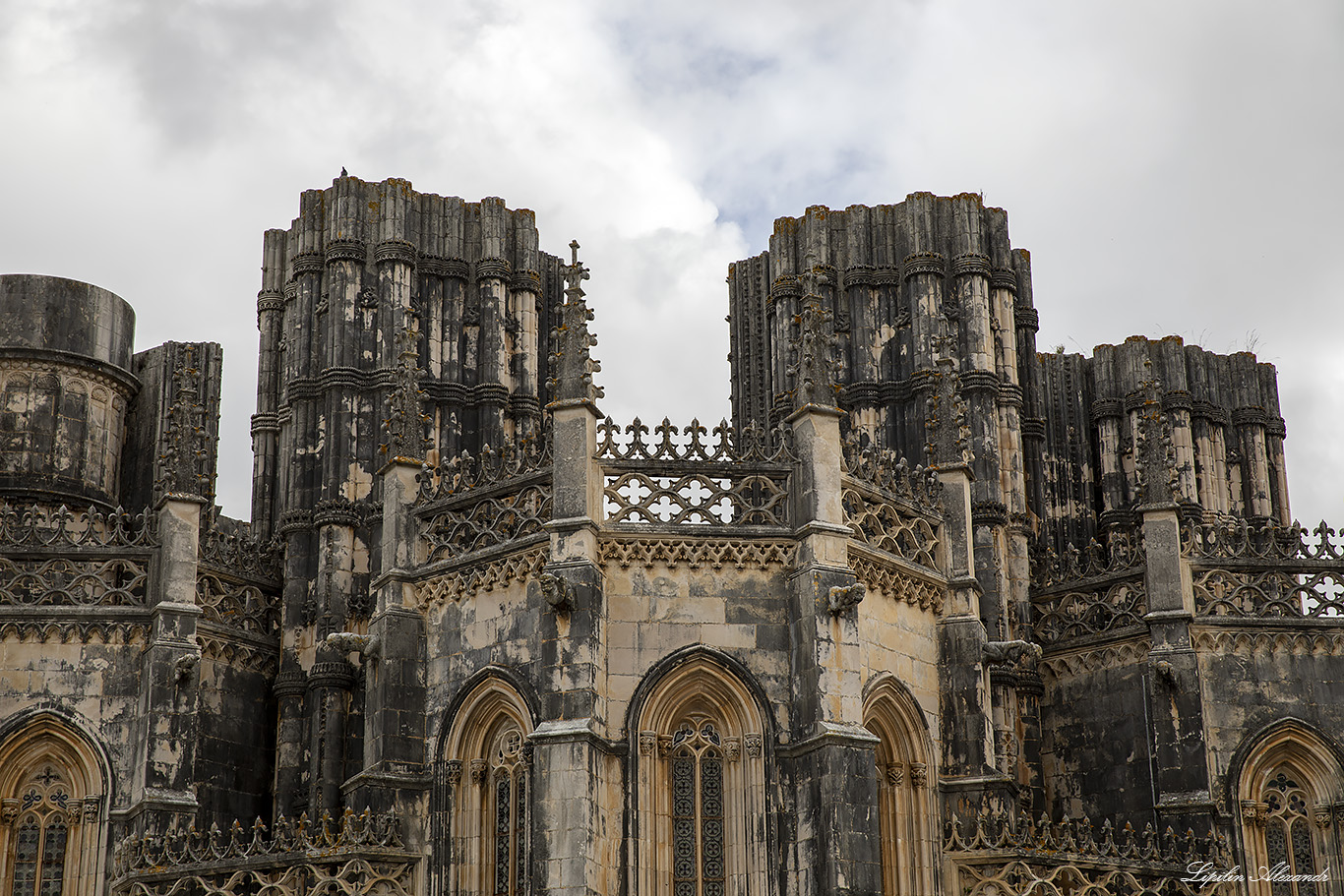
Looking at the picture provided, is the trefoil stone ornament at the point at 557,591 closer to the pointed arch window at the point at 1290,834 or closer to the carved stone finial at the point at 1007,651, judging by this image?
the carved stone finial at the point at 1007,651

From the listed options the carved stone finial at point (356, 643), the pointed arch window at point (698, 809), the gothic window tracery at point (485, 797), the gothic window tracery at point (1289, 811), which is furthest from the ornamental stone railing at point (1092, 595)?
the carved stone finial at point (356, 643)

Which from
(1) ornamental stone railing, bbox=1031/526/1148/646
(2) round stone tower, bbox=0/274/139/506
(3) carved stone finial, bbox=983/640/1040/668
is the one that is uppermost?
(2) round stone tower, bbox=0/274/139/506

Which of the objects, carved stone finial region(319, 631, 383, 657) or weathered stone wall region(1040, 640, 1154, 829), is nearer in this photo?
carved stone finial region(319, 631, 383, 657)

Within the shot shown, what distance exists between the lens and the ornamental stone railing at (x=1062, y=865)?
28156 mm

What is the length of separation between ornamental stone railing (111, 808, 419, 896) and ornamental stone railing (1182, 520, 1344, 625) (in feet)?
50.1

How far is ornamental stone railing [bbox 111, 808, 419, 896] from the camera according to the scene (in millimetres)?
27125

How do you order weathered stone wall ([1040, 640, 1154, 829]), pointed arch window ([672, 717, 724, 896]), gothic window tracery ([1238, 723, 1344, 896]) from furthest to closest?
weathered stone wall ([1040, 640, 1154, 829]) < gothic window tracery ([1238, 723, 1344, 896]) < pointed arch window ([672, 717, 724, 896])

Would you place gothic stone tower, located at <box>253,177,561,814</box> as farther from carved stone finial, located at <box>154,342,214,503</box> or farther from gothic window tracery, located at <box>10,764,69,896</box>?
gothic window tracery, located at <box>10,764,69,896</box>

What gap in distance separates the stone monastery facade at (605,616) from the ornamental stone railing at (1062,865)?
0.23 feet

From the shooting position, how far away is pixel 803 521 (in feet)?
90.4

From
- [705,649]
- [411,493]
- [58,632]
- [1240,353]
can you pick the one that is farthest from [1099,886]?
[1240,353]

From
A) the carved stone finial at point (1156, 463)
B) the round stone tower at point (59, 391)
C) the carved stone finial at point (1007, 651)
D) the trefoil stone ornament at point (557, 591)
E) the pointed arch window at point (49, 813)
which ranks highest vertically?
the round stone tower at point (59, 391)

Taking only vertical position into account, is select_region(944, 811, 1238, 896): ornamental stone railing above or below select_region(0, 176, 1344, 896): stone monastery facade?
below

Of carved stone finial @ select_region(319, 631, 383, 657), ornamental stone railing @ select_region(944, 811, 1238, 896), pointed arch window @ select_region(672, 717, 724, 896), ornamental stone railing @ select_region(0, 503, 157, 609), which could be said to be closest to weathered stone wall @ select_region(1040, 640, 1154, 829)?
ornamental stone railing @ select_region(944, 811, 1238, 896)
